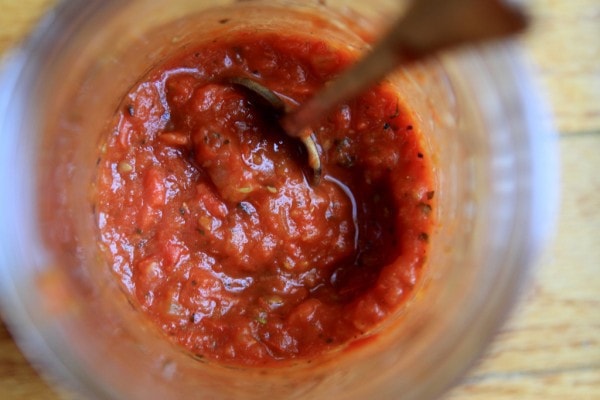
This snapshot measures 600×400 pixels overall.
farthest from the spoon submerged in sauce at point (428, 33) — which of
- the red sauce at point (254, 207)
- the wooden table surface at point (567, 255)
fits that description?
the wooden table surface at point (567, 255)

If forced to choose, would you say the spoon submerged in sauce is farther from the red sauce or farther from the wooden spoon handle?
the red sauce

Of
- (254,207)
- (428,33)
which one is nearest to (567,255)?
(254,207)

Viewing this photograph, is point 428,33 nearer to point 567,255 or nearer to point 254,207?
point 254,207

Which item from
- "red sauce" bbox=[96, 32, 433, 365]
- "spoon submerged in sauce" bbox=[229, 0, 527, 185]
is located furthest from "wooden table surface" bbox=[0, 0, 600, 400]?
"spoon submerged in sauce" bbox=[229, 0, 527, 185]

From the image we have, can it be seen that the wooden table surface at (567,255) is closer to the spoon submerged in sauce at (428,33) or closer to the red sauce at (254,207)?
the red sauce at (254,207)

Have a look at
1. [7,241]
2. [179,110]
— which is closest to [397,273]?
[179,110]

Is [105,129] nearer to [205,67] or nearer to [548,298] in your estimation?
Result: [205,67]

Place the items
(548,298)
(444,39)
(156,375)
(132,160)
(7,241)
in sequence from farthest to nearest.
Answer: (548,298) < (132,160) < (156,375) < (7,241) < (444,39)
